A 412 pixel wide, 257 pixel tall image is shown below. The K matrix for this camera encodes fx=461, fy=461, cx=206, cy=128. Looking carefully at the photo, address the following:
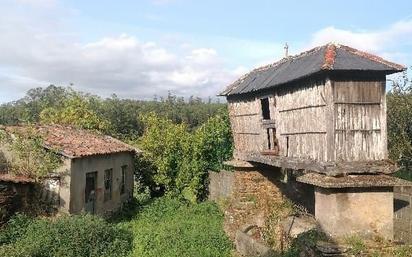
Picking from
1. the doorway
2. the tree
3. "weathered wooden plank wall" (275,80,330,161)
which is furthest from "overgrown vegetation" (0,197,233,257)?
the tree

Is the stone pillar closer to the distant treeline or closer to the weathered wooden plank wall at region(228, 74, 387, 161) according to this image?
the weathered wooden plank wall at region(228, 74, 387, 161)

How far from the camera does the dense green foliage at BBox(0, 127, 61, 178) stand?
16.3m

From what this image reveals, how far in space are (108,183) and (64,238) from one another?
677 cm

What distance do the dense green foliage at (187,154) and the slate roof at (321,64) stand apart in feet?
24.6

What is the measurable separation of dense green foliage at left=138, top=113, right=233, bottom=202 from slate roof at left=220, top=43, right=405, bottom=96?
749cm

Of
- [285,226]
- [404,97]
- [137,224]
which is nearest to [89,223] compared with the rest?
[137,224]

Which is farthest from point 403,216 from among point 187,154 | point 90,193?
point 187,154

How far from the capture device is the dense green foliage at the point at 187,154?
78.7 ft

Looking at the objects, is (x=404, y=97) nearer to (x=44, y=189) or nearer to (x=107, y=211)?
(x=107, y=211)

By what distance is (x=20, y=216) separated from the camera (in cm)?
1469

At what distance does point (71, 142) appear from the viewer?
59.3ft

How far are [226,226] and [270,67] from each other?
6.31 metres

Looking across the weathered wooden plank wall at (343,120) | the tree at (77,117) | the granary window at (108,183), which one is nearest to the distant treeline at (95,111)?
the tree at (77,117)

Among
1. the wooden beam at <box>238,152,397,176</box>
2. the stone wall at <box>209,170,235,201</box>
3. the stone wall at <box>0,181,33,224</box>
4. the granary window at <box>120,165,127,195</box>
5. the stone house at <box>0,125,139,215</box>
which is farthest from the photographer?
the granary window at <box>120,165,127,195</box>
